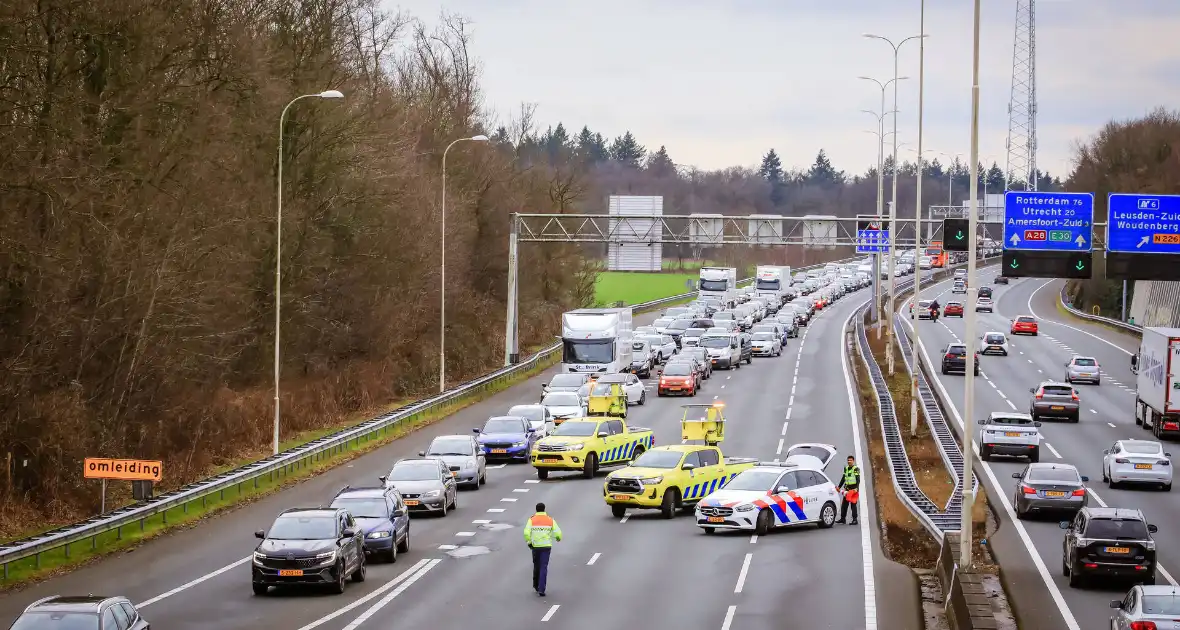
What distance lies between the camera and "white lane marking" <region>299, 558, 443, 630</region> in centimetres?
2211

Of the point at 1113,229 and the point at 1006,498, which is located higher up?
the point at 1113,229

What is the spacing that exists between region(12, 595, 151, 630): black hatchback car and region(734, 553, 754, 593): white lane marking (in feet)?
37.3

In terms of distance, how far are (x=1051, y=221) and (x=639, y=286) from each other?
370 ft

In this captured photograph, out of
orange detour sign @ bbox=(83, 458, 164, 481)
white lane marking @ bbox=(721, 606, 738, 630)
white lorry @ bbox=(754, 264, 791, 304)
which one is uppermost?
white lorry @ bbox=(754, 264, 791, 304)

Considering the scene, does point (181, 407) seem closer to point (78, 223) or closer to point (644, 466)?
point (78, 223)

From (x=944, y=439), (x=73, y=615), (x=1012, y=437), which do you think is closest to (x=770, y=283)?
(x=944, y=439)

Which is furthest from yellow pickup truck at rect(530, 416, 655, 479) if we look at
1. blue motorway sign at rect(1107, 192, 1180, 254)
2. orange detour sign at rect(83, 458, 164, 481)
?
blue motorway sign at rect(1107, 192, 1180, 254)

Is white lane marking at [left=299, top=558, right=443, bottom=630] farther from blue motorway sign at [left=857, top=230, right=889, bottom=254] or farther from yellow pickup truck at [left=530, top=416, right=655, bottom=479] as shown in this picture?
blue motorway sign at [left=857, top=230, right=889, bottom=254]

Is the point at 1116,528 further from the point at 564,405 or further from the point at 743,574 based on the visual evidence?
the point at 564,405

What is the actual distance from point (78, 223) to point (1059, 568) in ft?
74.6

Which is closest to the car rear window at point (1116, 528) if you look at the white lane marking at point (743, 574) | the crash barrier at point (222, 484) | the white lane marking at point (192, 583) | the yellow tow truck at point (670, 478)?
the white lane marking at point (743, 574)

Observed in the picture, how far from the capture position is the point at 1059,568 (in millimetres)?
28422

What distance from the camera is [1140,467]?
38719 millimetres

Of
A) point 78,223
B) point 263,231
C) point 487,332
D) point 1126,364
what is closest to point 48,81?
point 78,223
